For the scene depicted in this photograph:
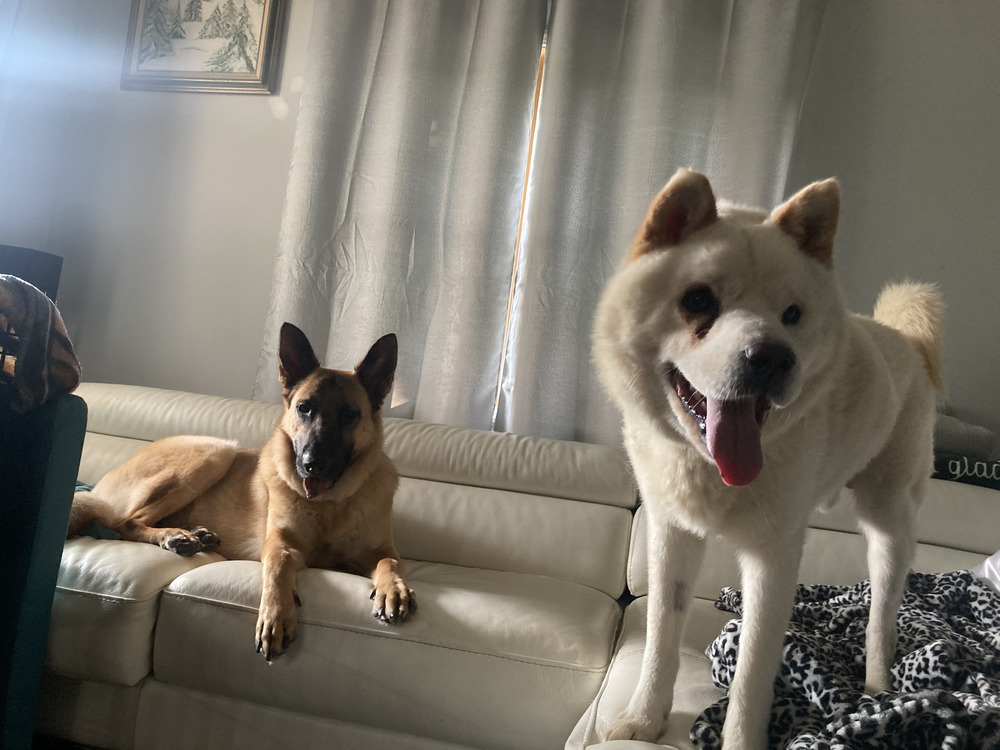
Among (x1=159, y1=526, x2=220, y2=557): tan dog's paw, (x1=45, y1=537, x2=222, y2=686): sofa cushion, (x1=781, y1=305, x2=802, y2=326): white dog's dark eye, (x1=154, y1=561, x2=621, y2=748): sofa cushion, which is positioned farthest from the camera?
(x1=159, y1=526, x2=220, y2=557): tan dog's paw

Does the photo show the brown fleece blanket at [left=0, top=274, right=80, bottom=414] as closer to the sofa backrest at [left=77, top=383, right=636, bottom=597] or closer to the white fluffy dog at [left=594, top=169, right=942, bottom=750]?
the sofa backrest at [left=77, top=383, right=636, bottom=597]

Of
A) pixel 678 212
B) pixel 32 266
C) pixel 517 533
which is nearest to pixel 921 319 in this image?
pixel 678 212

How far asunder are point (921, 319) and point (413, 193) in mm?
1962

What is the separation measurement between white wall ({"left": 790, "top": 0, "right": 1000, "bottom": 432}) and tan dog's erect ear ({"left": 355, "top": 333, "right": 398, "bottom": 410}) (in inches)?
70.3

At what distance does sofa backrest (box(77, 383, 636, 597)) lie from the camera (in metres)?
2.00

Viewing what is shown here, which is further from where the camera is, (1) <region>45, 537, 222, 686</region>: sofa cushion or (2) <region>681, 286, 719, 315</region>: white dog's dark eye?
(1) <region>45, 537, 222, 686</region>: sofa cushion

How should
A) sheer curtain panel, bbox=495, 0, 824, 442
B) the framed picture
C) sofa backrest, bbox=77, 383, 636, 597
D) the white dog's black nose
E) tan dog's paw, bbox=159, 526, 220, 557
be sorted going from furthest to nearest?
the framed picture
sheer curtain panel, bbox=495, 0, 824, 442
sofa backrest, bbox=77, 383, 636, 597
tan dog's paw, bbox=159, 526, 220, 557
the white dog's black nose

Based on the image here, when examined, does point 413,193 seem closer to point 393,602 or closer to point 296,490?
point 296,490

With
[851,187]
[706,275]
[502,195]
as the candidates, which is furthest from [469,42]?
[706,275]

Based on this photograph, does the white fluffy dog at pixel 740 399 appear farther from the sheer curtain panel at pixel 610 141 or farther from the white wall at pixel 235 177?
the white wall at pixel 235 177

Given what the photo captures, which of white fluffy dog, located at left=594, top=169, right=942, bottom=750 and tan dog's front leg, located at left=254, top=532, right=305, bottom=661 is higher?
white fluffy dog, located at left=594, top=169, right=942, bottom=750

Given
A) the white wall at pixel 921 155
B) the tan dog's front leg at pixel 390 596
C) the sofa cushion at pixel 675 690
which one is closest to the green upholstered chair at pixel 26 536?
the tan dog's front leg at pixel 390 596

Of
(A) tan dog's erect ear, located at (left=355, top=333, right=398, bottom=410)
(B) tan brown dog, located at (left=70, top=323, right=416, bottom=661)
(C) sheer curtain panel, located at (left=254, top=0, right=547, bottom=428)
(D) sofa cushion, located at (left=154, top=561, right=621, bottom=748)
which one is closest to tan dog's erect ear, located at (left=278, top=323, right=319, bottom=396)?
(B) tan brown dog, located at (left=70, top=323, right=416, bottom=661)

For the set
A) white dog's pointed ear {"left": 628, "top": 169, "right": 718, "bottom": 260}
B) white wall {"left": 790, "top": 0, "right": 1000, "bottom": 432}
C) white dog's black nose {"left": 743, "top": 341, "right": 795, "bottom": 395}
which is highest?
white wall {"left": 790, "top": 0, "right": 1000, "bottom": 432}
